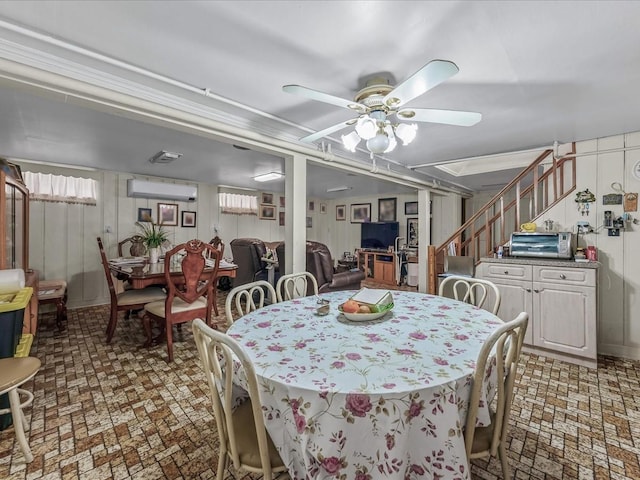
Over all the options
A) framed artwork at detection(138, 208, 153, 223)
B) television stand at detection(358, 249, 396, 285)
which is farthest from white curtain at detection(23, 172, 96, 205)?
television stand at detection(358, 249, 396, 285)

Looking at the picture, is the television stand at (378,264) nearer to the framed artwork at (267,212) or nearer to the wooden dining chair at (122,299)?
the framed artwork at (267,212)

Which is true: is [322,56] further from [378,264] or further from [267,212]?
[378,264]

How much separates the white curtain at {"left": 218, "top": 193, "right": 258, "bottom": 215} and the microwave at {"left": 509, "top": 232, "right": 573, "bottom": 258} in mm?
4997

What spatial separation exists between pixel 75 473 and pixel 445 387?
72.2 inches

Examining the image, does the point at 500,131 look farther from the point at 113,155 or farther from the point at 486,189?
the point at 113,155

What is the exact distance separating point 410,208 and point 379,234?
37.8 inches

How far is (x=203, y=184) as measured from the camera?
5758mm

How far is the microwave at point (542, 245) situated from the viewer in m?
2.88

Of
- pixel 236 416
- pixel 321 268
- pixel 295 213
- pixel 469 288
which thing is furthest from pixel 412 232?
pixel 236 416

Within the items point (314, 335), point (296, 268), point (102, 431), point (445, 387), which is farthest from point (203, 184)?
point (445, 387)

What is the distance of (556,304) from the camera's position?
2732mm

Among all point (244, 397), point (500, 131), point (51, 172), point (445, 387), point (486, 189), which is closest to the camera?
point (445, 387)

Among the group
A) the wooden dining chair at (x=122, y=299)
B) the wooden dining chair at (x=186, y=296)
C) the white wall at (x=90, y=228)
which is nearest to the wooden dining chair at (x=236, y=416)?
the wooden dining chair at (x=186, y=296)

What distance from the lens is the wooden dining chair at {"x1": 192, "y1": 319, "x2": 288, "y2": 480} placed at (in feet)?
3.22
